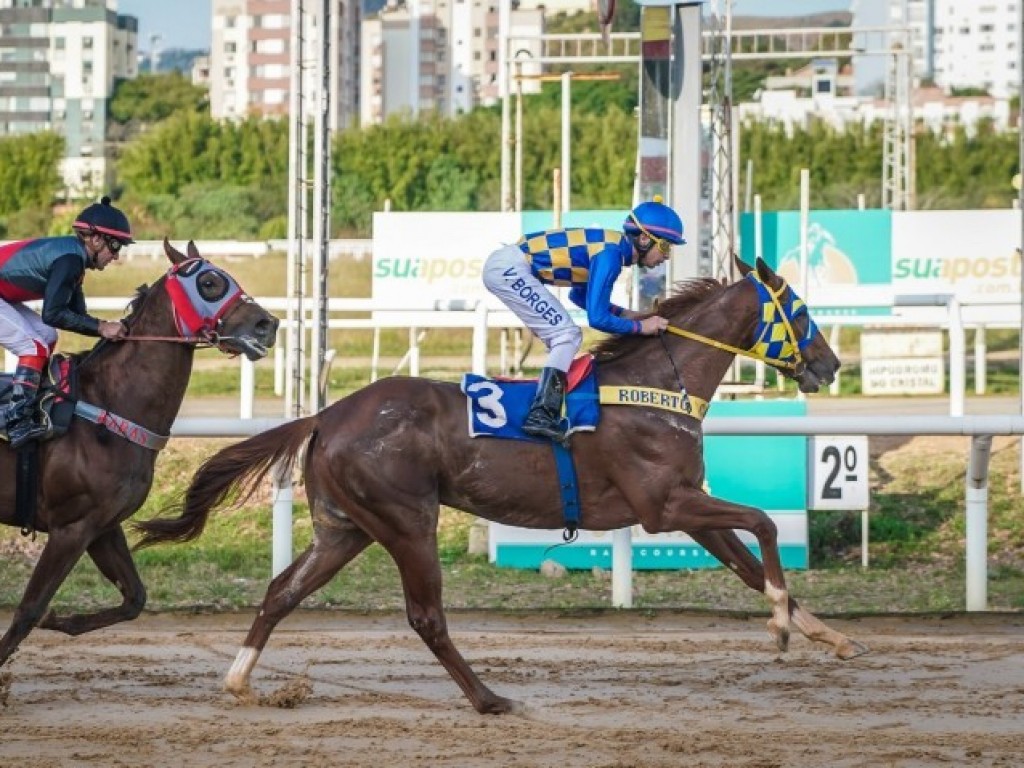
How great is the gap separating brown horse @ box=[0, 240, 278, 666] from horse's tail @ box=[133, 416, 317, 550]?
0.19 m

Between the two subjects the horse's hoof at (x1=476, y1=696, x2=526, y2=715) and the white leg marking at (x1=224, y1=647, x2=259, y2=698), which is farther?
the white leg marking at (x1=224, y1=647, x2=259, y2=698)

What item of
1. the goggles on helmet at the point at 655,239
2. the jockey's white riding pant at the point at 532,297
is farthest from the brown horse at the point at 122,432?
the goggles on helmet at the point at 655,239

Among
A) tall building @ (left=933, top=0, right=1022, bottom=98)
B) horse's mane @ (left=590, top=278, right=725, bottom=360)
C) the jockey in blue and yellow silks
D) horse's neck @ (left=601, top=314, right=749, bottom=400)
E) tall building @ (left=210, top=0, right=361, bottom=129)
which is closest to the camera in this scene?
the jockey in blue and yellow silks

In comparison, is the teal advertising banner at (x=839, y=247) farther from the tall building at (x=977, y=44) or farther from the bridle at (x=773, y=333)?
the tall building at (x=977, y=44)

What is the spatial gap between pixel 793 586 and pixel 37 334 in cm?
463

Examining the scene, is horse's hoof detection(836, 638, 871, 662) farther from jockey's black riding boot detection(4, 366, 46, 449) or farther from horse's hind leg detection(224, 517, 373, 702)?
jockey's black riding boot detection(4, 366, 46, 449)

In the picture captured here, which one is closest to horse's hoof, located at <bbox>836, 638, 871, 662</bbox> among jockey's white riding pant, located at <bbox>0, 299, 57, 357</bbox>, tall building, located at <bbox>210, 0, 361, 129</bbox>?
jockey's white riding pant, located at <bbox>0, 299, 57, 357</bbox>

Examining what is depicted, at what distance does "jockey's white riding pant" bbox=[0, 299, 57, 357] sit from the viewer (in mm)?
6617

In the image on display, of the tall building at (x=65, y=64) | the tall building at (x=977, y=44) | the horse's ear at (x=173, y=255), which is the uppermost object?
the tall building at (x=977, y=44)

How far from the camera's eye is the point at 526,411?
6613mm

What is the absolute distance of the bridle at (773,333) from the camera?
22.9 ft

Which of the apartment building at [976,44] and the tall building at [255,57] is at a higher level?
the apartment building at [976,44]

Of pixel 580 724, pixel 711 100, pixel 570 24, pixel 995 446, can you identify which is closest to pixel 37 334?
pixel 580 724

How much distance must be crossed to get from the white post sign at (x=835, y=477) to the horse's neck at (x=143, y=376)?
4.38 meters
